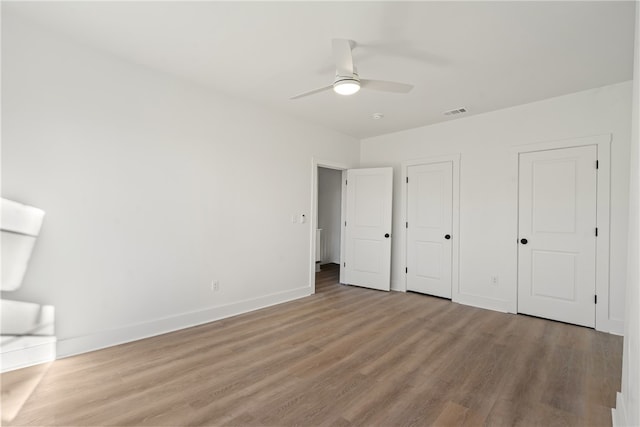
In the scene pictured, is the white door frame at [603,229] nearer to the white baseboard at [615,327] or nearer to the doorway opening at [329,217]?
the white baseboard at [615,327]

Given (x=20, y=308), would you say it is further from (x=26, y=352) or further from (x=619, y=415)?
(x=619, y=415)

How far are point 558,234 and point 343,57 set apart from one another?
3.43 meters

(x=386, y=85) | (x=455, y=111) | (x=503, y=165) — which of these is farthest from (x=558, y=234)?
(x=386, y=85)

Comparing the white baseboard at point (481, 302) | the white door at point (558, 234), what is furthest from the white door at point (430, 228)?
the white door at point (558, 234)

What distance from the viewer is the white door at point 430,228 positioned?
4594 mm

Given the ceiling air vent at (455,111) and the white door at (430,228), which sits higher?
the ceiling air vent at (455,111)

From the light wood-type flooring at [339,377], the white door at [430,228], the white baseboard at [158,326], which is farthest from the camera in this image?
the white door at [430,228]

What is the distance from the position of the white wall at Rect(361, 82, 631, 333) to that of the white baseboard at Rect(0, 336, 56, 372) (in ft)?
14.7

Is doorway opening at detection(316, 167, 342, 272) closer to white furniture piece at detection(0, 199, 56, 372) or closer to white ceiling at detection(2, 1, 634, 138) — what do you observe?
white ceiling at detection(2, 1, 634, 138)

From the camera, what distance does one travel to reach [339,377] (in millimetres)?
2357

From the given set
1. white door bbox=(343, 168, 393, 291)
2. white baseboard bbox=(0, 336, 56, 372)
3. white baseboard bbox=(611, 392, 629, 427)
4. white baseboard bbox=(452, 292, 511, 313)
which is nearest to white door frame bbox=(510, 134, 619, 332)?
white baseboard bbox=(452, 292, 511, 313)

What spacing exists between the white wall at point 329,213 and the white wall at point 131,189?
3153mm

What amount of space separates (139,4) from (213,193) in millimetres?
1910

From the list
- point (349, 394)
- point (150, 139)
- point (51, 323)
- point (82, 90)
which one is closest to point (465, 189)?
point (349, 394)
